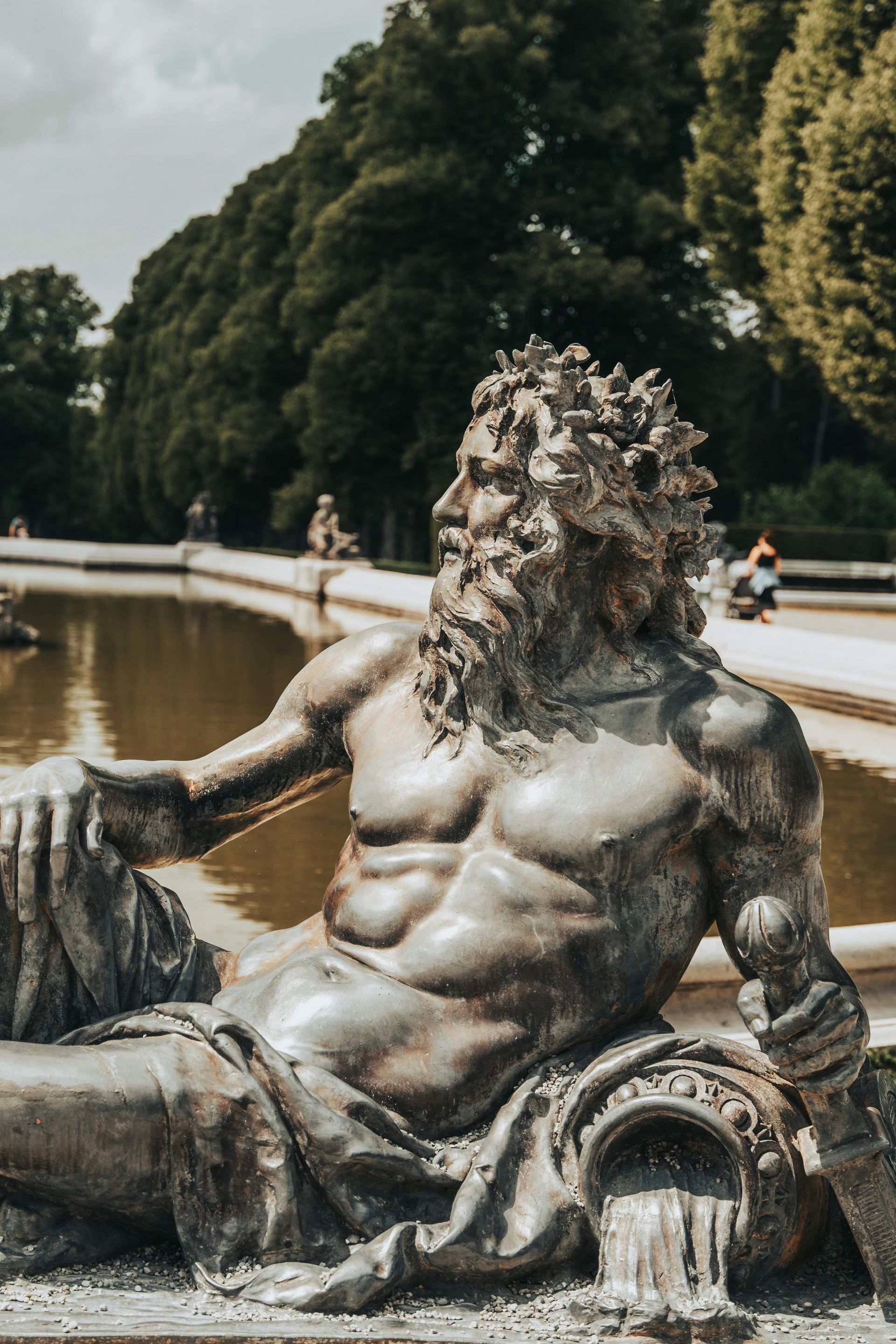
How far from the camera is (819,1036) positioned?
2168 mm

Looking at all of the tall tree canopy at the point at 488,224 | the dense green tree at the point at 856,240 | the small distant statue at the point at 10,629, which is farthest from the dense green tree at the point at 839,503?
the small distant statue at the point at 10,629

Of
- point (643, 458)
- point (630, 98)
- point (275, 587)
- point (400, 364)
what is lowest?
point (275, 587)

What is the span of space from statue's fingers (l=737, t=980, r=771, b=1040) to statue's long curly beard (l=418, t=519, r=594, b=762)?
527 millimetres

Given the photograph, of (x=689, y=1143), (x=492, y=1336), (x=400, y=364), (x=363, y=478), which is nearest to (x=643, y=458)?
(x=689, y=1143)

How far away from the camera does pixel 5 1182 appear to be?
2.19m

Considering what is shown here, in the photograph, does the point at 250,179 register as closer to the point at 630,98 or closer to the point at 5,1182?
the point at 630,98

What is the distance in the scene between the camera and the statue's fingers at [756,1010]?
2.17 m

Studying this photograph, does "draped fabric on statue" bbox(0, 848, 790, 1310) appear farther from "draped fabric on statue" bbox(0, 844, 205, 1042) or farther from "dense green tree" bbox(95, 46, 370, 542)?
"dense green tree" bbox(95, 46, 370, 542)

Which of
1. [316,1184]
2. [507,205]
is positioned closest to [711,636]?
[316,1184]

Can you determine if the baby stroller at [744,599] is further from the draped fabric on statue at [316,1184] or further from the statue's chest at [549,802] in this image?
the draped fabric on statue at [316,1184]

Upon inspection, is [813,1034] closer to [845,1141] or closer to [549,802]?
[845,1141]

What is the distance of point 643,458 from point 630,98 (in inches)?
1129

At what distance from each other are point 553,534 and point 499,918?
2.03 ft

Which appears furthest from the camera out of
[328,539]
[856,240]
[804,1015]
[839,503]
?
[839,503]
